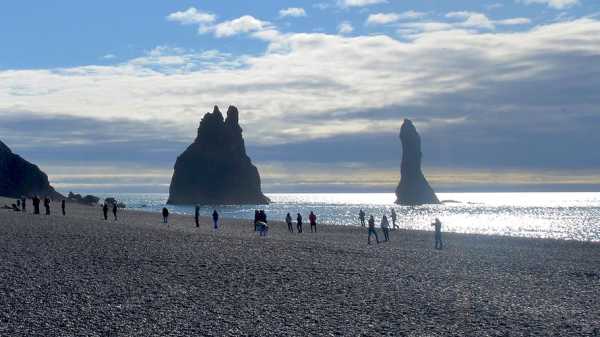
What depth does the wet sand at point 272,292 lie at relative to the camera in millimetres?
13789

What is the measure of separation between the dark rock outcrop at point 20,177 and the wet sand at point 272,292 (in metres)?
103

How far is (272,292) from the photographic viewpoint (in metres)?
17.5

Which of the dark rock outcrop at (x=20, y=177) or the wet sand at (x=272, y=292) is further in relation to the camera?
the dark rock outcrop at (x=20, y=177)

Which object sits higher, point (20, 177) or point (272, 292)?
point (20, 177)

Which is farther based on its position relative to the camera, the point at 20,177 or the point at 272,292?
the point at 20,177

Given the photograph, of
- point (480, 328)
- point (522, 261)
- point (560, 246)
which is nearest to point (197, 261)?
point (480, 328)

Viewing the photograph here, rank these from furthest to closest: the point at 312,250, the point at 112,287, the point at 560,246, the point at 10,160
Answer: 1. the point at 10,160
2. the point at 560,246
3. the point at 312,250
4. the point at 112,287

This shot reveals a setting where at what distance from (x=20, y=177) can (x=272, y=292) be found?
121 meters

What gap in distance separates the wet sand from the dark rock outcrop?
10268cm

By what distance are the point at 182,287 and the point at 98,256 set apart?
6.53 metres

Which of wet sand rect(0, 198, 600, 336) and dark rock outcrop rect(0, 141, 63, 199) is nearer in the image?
wet sand rect(0, 198, 600, 336)

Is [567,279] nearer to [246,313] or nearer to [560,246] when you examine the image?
[246,313]

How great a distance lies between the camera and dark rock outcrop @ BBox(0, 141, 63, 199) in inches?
4783

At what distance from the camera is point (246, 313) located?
1495cm
